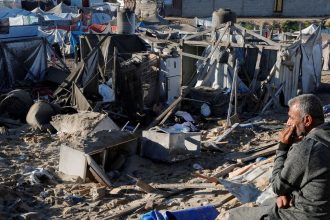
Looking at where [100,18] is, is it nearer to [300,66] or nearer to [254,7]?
[254,7]

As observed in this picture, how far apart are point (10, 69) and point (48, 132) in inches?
223

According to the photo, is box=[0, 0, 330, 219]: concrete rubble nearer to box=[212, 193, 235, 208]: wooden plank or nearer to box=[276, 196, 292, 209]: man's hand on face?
box=[212, 193, 235, 208]: wooden plank

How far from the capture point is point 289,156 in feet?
11.5

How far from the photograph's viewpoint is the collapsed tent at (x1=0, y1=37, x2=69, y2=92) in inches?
664

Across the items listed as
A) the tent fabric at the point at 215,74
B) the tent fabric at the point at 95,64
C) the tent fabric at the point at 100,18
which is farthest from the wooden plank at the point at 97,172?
the tent fabric at the point at 100,18

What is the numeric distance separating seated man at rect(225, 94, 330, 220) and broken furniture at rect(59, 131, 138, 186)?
5231mm

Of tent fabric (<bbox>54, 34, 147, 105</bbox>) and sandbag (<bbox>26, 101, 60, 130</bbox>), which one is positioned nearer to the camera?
sandbag (<bbox>26, 101, 60, 130</bbox>)

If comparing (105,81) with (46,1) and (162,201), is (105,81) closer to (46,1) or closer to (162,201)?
(162,201)

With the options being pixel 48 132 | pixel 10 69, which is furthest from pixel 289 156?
pixel 10 69

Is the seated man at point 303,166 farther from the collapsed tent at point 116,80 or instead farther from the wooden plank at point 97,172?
the collapsed tent at point 116,80

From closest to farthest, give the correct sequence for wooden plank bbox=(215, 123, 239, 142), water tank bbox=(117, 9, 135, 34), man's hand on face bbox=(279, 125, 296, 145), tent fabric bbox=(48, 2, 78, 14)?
man's hand on face bbox=(279, 125, 296, 145), wooden plank bbox=(215, 123, 239, 142), water tank bbox=(117, 9, 135, 34), tent fabric bbox=(48, 2, 78, 14)

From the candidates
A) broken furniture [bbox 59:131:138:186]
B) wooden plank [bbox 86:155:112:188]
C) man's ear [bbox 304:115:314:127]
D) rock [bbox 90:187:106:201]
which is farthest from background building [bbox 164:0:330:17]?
man's ear [bbox 304:115:314:127]

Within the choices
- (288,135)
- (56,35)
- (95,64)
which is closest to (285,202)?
(288,135)

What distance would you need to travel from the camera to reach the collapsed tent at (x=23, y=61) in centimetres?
1687
